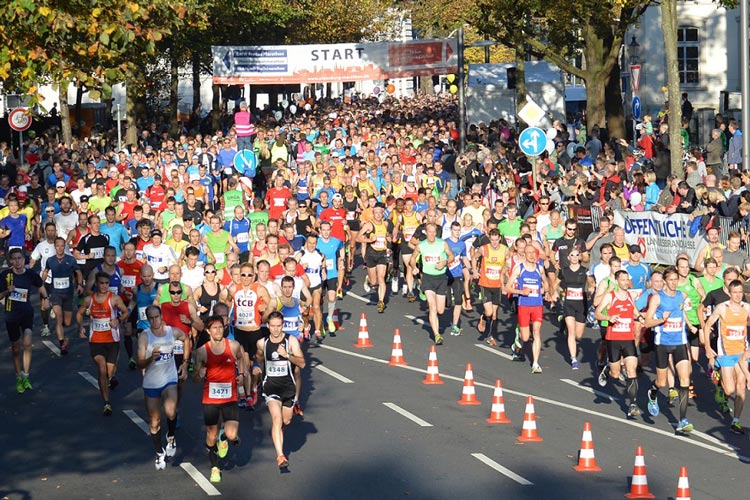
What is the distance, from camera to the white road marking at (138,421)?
52.6ft

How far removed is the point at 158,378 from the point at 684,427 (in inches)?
231

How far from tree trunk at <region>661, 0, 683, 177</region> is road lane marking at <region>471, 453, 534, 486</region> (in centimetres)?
1280

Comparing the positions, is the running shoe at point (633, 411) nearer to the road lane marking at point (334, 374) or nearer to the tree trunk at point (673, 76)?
the road lane marking at point (334, 374)

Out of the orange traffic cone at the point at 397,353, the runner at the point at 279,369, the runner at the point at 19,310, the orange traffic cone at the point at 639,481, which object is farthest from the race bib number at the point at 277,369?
the orange traffic cone at the point at 397,353

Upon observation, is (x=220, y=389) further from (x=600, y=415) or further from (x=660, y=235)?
(x=660, y=235)

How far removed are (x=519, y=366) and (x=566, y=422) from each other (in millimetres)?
3417

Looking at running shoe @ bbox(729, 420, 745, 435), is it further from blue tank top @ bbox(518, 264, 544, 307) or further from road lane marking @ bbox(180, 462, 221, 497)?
road lane marking @ bbox(180, 462, 221, 497)

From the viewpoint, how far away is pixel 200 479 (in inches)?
547

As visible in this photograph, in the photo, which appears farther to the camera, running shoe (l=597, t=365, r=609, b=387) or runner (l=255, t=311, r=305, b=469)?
running shoe (l=597, t=365, r=609, b=387)

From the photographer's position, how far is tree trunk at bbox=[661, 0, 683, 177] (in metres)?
25.9

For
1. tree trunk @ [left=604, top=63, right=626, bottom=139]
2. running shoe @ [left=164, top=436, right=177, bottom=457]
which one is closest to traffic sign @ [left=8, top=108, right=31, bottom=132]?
tree trunk @ [left=604, top=63, right=626, bottom=139]

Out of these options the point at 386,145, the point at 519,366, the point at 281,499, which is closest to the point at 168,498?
the point at 281,499

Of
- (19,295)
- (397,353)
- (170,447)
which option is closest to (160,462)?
(170,447)

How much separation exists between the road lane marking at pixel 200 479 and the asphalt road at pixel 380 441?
0.12ft
